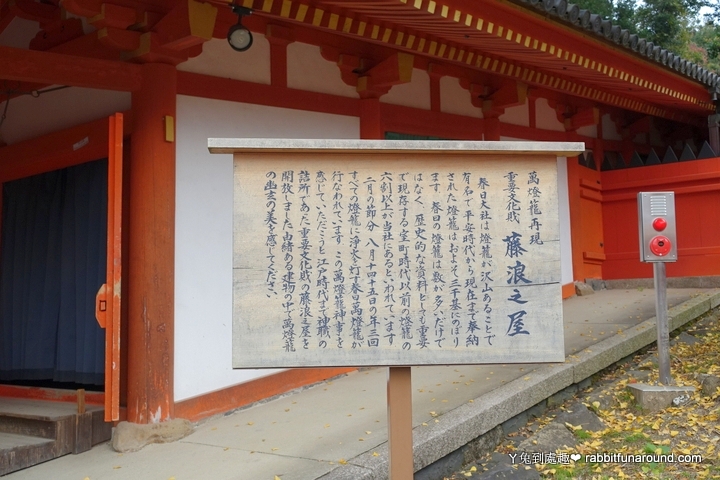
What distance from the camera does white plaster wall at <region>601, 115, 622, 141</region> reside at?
10.5 metres

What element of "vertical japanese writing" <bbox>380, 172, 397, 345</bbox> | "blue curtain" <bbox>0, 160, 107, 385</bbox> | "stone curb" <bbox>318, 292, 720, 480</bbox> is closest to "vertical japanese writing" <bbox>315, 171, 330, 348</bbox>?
"vertical japanese writing" <bbox>380, 172, 397, 345</bbox>

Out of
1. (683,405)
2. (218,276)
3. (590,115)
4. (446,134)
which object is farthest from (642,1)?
(218,276)

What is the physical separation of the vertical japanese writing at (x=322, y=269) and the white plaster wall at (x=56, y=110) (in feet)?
9.34

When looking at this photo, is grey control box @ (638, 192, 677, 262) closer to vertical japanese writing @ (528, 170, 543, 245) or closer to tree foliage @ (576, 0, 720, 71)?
vertical japanese writing @ (528, 170, 543, 245)

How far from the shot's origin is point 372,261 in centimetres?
304

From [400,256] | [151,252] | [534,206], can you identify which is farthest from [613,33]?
[151,252]

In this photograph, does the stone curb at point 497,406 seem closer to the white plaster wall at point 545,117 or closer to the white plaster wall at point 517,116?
the white plaster wall at point 517,116

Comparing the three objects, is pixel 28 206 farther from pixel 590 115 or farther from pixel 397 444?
pixel 590 115

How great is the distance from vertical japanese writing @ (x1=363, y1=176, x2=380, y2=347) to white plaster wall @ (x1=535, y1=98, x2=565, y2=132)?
637 centimetres

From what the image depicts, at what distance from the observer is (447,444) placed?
422 cm

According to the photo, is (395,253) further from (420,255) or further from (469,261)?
(469,261)

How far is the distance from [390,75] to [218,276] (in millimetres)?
2451

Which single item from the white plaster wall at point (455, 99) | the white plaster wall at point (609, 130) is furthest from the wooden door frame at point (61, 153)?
the white plaster wall at point (609, 130)

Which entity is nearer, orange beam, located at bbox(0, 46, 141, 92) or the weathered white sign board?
the weathered white sign board
